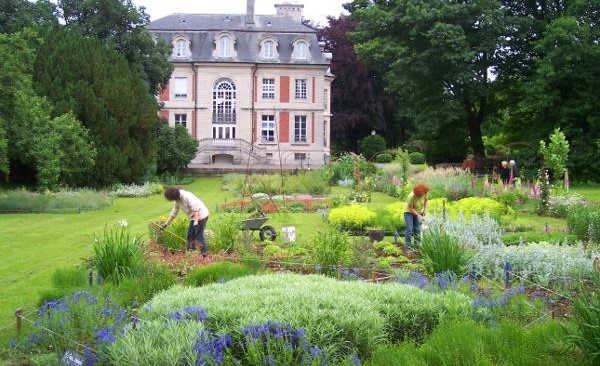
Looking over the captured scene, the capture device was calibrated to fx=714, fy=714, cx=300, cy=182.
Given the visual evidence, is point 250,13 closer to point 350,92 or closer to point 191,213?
point 350,92

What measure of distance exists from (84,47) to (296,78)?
2358cm

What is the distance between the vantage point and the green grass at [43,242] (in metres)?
8.88

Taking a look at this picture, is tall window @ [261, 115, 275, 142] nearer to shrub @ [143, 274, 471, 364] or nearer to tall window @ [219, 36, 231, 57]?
tall window @ [219, 36, 231, 57]

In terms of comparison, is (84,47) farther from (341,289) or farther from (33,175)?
(341,289)

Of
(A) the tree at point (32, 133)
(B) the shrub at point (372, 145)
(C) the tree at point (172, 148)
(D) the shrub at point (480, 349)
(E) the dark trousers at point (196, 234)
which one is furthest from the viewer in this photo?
(B) the shrub at point (372, 145)

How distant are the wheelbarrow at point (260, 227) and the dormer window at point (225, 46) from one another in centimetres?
3593

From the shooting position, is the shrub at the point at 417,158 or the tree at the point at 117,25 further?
the shrub at the point at 417,158

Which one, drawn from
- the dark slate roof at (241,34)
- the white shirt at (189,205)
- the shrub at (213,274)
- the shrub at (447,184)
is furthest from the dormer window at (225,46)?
the shrub at (213,274)

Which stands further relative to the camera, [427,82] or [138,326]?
[427,82]

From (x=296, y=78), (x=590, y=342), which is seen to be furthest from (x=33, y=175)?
(x=296, y=78)

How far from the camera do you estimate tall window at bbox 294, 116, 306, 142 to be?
159 feet

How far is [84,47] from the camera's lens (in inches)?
1040

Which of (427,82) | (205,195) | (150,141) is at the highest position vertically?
(427,82)

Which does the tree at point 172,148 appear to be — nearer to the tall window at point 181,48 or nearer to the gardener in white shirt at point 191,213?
the tall window at point 181,48
